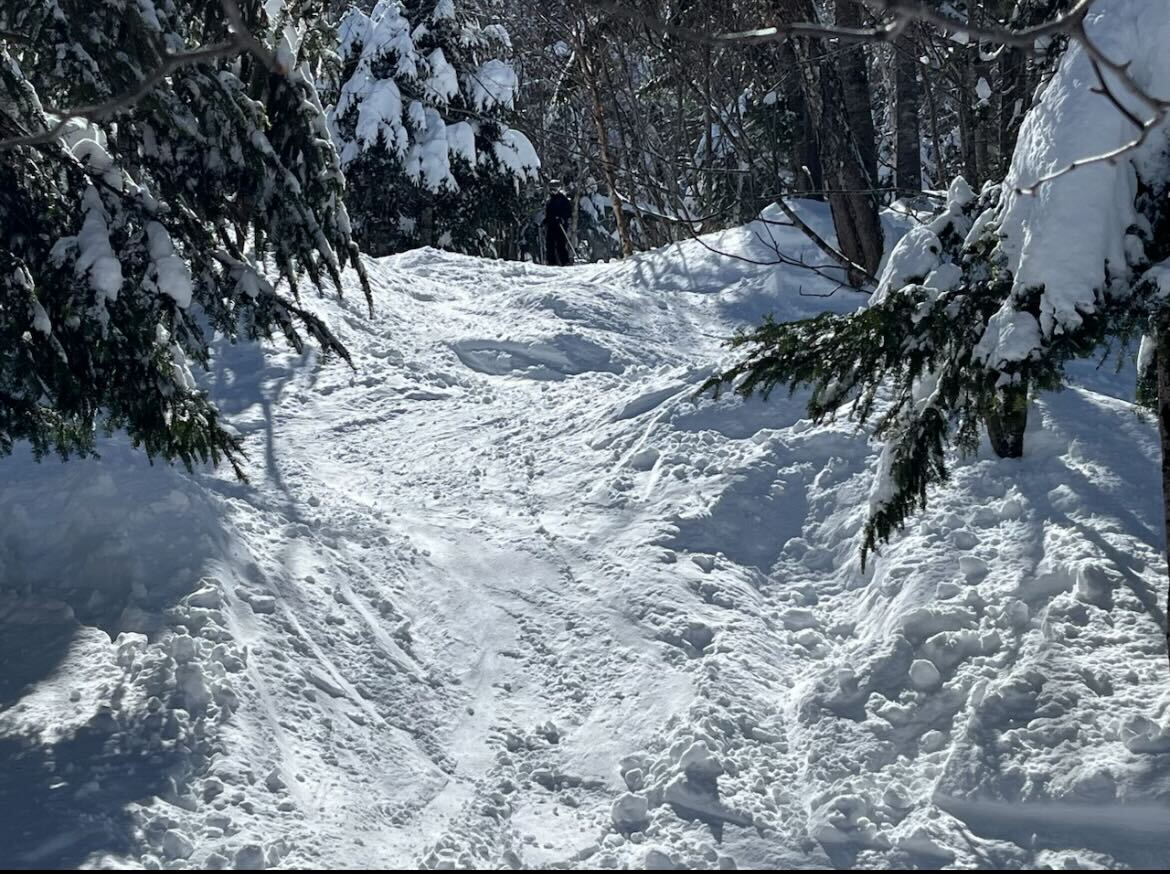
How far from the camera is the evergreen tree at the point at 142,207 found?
4.97m

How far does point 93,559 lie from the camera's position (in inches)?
232

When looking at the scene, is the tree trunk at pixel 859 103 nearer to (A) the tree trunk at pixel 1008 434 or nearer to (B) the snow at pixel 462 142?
(A) the tree trunk at pixel 1008 434

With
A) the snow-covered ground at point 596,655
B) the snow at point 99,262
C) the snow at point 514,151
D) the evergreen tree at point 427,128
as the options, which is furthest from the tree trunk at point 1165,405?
the snow at point 514,151

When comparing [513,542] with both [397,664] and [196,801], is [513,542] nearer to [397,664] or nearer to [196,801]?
[397,664]

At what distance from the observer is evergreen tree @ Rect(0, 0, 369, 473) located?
4.97 metres

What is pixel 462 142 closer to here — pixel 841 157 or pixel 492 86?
pixel 492 86

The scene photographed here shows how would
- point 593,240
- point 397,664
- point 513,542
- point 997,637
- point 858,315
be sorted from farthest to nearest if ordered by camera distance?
point 593,240
point 513,542
point 397,664
point 997,637
point 858,315

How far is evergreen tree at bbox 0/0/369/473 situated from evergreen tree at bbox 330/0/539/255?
44.0 feet

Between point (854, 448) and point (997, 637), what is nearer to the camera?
point (997, 637)

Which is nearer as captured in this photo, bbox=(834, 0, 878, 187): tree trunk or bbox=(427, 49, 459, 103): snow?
bbox=(834, 0, 878, 187): tree trunk

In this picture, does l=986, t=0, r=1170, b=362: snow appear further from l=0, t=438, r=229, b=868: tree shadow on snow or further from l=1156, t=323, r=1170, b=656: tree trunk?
l=0, t=438, r=229, b=868: tree shadow on snow

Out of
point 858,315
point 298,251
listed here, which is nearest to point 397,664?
point 298,251

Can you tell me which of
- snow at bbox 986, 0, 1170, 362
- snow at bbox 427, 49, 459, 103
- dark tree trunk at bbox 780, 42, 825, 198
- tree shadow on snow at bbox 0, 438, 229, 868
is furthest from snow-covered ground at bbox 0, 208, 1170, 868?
snow at bbox 427, 49, 459, 103

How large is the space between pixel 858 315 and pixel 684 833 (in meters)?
2.19
